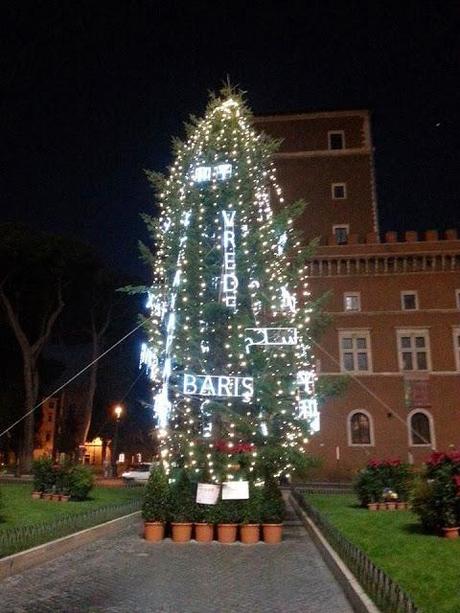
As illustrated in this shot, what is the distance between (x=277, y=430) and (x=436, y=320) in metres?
22.6

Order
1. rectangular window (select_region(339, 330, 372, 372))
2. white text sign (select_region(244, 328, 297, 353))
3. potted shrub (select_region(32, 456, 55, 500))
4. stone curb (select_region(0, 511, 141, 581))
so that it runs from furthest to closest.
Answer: rectangular window (select_region(339, 330, 372, 372)) → potted shrub (select_region(32, 456, 55, 500)) → white text sign (select_region(244, 328, 297, 353)) → stone curb (select_region(0, 511, 141, 581))

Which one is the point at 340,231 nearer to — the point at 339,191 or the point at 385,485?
the point at 339,191

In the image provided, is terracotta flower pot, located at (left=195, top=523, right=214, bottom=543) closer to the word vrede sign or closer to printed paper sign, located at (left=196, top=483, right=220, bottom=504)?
printed paper sign, located at (left=196, top=483, right=220, bottom=504)

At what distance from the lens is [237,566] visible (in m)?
10.2

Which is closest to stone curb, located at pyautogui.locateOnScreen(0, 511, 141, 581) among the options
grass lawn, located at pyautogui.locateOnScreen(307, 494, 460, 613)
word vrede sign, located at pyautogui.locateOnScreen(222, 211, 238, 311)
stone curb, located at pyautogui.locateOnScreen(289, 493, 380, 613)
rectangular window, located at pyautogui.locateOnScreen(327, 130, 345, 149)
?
stone curb, located at pyautogui.locateOnScreen(289, 493, 380, 613)

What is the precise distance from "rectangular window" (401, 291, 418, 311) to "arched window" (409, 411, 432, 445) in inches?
237

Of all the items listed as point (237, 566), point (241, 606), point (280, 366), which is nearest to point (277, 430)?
point (280, 366)

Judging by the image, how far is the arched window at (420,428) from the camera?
Result: 33625mm

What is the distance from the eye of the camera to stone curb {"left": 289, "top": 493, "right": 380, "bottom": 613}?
6875mm

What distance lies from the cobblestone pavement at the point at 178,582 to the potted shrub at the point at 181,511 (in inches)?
15.8

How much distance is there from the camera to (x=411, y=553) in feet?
32.1

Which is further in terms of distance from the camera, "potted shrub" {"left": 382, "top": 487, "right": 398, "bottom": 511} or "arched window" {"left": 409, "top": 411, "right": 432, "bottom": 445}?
"arched window" {"left": 409, "top": 411, "right": 432, "bottom": 445}

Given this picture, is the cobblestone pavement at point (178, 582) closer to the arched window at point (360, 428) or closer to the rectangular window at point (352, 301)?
the arched window at point (360, 428)

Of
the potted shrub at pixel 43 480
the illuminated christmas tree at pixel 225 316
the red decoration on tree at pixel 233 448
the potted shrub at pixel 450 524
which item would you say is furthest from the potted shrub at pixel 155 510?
the potted shrub at pixel 43 480
